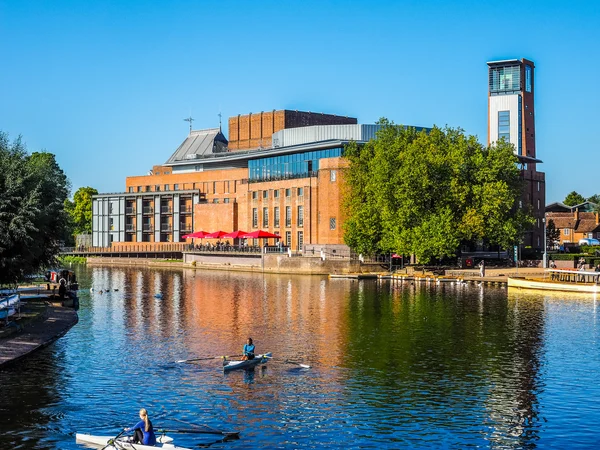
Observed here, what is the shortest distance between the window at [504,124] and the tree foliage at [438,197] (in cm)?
4395

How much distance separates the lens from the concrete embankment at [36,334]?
4028 cm

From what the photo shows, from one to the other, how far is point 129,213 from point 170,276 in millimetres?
58056

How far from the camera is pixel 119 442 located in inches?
1011

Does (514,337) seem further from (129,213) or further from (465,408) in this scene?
(129,213)

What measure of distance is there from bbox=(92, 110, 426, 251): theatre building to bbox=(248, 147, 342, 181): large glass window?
6.4 inches

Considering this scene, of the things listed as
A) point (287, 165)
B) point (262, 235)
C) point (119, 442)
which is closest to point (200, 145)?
point (287, 165)

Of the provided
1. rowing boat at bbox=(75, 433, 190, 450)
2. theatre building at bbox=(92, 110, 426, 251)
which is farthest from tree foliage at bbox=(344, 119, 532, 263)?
rowing boat at bbox=(75, 433, 190, 450)

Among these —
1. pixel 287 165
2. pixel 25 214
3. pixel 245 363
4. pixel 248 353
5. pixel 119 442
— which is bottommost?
pixel 119 442

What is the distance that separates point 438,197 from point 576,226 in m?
88.6

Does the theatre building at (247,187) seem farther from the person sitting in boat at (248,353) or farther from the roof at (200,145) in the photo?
the person sitting in boat at (248,353)

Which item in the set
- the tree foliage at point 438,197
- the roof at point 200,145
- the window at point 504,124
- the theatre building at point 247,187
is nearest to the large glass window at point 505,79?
the window at point 504,124

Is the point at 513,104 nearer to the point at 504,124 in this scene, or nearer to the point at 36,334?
the point at 504,124

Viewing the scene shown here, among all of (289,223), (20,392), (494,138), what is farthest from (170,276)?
(20,392)

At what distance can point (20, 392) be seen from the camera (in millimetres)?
33219
